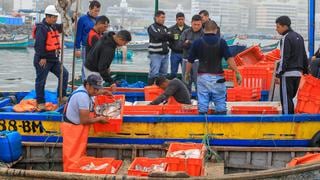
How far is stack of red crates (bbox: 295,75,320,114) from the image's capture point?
7594 mm

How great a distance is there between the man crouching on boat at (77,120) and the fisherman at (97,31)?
80.8 inches

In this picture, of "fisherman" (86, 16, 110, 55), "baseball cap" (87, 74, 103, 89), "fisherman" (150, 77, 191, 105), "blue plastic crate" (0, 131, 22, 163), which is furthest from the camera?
"fisherman" (86, 16, 110, 55)

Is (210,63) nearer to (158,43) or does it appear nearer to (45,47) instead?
(45,47)

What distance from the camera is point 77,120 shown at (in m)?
7.06

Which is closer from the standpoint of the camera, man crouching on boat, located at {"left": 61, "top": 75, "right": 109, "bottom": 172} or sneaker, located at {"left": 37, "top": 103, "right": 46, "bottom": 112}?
man crouching on boat, located at {"left": 61, "top": 75, "right": 109, "bottom": 172}

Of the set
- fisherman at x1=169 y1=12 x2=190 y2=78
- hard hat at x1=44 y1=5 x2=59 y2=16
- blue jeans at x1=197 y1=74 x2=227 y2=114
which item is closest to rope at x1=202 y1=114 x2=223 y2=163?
Result: blue jeans at x1=197 y1=74 x2=227 y2=114

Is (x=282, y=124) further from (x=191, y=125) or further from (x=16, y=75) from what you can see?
(x=16, y=75)

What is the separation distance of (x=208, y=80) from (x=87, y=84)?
1.86m

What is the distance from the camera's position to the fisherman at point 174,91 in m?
8.46

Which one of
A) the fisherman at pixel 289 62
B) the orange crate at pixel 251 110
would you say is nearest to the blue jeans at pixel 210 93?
the orange crate at pixel 251 110

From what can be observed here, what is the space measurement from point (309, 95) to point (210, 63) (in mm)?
1585

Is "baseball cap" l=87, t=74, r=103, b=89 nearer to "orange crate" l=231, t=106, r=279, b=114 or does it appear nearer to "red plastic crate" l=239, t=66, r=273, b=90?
"orange crate" l=231, t=106, r=279, b=114

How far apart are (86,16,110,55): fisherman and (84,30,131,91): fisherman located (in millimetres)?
842

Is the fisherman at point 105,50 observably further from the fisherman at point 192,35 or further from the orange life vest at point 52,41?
the fisherman at point 192,35
